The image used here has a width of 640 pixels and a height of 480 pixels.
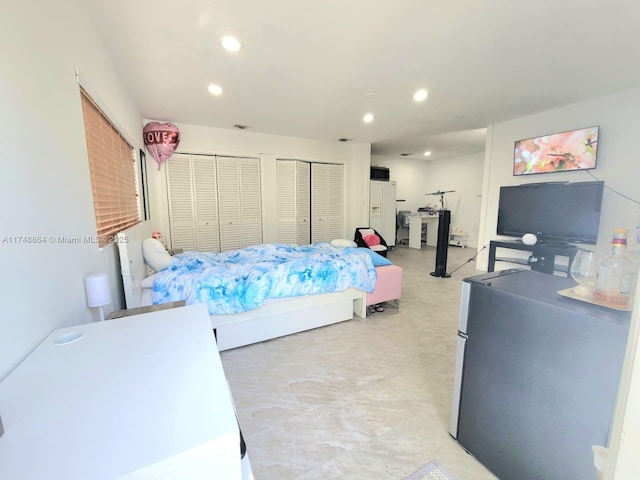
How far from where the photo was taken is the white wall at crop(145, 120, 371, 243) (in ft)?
14.2

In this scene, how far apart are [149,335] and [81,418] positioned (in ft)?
1.33

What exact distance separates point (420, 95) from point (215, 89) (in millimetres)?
2359

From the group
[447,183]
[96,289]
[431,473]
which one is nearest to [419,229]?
[447,183]

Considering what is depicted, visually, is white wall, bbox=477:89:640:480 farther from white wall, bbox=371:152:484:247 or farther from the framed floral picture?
white wall, bbox=371:152:484:247

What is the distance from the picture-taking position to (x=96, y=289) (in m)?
1.36

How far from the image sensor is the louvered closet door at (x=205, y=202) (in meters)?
4.48

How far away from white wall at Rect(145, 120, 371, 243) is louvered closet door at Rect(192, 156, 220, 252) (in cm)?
23

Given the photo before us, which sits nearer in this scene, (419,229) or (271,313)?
(271,313)

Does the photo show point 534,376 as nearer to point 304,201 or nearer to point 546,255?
point 546,255

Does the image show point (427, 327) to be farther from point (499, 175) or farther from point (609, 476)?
point (499, 175)

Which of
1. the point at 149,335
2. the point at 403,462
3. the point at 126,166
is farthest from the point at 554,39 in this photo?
the point at 126,166

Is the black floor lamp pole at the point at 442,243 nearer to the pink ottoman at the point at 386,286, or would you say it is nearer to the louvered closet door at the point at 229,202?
the pink ottoman at the point at 386,286

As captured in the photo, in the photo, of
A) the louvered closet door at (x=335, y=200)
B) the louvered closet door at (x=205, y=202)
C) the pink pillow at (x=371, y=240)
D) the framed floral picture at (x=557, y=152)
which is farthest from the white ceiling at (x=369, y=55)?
the pink pillow at (x=371, y=240)

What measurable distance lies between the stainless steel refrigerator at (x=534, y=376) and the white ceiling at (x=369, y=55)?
1881 mm
